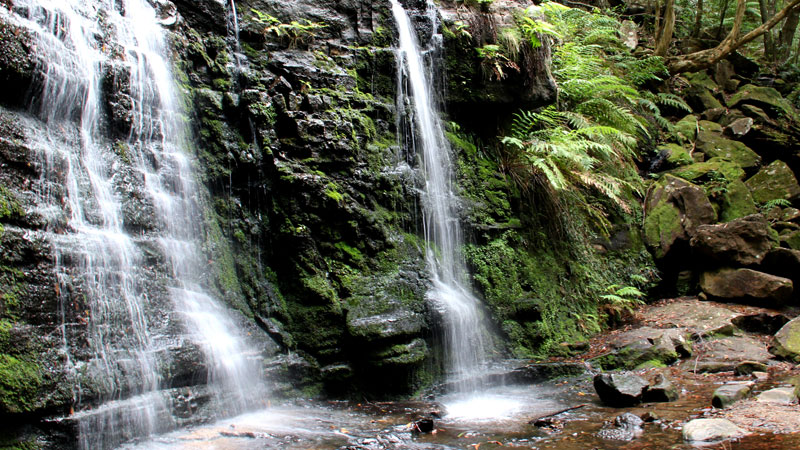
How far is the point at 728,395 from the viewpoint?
13.7 ft

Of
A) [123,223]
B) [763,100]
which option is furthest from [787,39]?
[123,223]

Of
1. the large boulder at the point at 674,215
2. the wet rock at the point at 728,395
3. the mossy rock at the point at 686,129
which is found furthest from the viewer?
the mossy rock at the point at 686,129

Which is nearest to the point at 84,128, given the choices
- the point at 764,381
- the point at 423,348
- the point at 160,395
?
the point at 160,395

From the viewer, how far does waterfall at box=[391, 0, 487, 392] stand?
550 centimetres

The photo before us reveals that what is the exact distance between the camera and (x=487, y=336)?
19.6 feet

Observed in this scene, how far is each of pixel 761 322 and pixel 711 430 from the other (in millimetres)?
4465

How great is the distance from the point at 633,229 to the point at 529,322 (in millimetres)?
3949

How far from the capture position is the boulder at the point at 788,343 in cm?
560

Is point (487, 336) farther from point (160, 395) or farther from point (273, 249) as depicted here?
point (160, 395)

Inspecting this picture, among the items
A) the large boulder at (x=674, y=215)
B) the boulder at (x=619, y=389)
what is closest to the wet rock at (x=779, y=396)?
the boulder at (x=619, y=389)

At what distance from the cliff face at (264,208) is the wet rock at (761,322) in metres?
4.15

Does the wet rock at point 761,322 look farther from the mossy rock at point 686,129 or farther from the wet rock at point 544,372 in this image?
the mossy rock at point 686,129

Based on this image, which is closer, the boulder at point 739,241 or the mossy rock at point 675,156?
the boulder at point 739,241

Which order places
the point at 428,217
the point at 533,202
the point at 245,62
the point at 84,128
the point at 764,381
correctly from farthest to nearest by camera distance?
the point at 533,202 < the point at 428,217 < the point at 245,62 < the point at 764,381 < the point at 84,128
